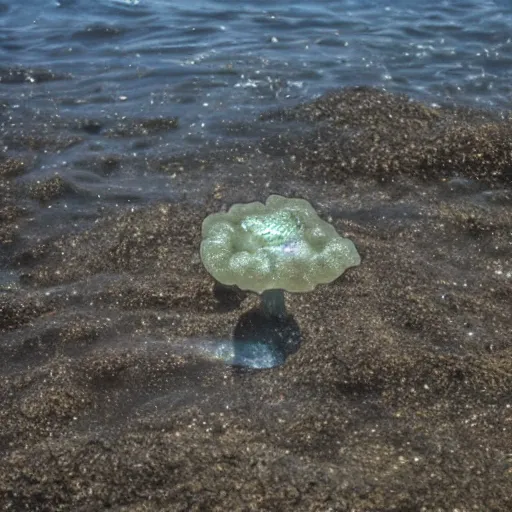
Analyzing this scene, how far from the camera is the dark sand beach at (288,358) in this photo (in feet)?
8.27

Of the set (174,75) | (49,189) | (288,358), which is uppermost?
(174,75)

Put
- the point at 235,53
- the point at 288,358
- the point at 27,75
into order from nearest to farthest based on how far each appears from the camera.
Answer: the point at 288,358, the point at 27,75, the point at 235,53

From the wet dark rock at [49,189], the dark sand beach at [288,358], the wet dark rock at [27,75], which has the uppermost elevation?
the wet dark rock at [27,75]

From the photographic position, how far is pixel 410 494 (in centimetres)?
245

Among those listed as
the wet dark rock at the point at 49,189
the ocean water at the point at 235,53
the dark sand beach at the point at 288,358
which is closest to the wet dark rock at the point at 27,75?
the ocean water at the point at 235,53

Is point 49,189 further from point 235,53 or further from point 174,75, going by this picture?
point 235,53

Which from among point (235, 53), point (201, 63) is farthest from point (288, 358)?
point (235, 53)

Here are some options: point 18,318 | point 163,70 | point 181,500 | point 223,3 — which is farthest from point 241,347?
point 223,3

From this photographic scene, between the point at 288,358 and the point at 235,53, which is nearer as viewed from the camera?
the point at 288,358

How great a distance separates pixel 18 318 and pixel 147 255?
0.79m

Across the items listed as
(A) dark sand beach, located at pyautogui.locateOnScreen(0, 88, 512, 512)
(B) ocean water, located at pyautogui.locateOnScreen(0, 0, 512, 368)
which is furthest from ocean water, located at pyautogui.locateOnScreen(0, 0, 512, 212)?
(A) dark sand beach, located at pyautogui.locateOnScreen(0, 88, 512, 512)

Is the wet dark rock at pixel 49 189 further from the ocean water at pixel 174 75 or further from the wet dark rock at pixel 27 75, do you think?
the wet dark rock at pixel 27 75

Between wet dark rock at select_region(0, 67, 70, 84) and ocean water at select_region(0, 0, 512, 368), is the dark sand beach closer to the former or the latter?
ocean water at select_region(0, 0, 512, 368)

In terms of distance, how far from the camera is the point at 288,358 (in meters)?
3.08
